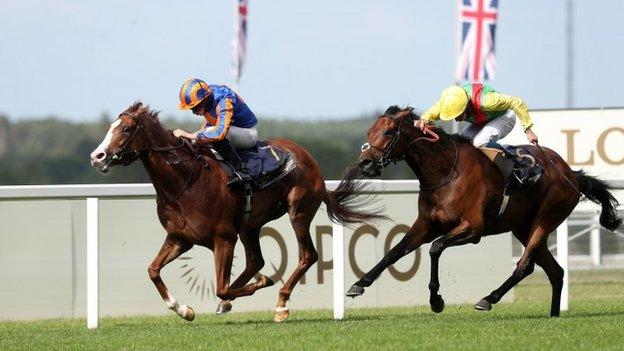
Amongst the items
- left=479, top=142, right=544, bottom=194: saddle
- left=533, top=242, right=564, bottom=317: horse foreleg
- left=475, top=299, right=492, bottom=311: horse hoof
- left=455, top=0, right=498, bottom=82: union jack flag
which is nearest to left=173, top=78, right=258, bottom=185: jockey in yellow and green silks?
left=479, top=142, right=544, bottom=194: saddle

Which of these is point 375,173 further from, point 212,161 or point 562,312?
point 562,312

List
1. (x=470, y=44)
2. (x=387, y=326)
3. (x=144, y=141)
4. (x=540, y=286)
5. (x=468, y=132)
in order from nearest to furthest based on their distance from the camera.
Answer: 1. (x=387, y=326)
2. (x=144, y=141)
3. (x=468, y=132)
4. (x=540, y=286)
5. (x=470, y=44)

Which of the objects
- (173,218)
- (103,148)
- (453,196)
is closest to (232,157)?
(173,218)

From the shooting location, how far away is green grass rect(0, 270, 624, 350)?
8.36 m

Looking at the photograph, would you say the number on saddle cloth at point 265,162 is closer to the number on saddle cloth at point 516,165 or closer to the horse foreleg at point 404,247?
the horse foreleg at point 404,247

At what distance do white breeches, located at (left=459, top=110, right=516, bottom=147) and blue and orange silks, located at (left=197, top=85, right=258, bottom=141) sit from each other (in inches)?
68.8

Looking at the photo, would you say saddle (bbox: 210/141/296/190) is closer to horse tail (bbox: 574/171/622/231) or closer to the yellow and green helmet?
the yellow and green helmet

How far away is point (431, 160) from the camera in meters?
10.4

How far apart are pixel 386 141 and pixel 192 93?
1.51 m

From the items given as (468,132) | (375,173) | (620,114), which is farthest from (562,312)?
(620,114)

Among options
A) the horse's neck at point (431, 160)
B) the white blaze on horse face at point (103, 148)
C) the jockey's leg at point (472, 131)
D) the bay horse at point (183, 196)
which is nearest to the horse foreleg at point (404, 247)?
the horse's neck at point (431, 160)

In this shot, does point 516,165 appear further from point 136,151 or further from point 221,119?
point 136,151

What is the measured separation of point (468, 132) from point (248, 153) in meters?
1.80

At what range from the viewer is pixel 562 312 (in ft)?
38.2
